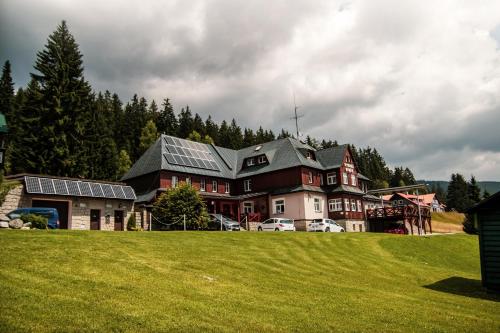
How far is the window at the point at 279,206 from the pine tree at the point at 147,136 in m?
41.3

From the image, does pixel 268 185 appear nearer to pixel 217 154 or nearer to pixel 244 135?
pixel 217 154

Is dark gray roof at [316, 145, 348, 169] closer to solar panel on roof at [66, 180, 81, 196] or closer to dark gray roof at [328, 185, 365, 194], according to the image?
dark gray roof at [328, 185, 365, 194]

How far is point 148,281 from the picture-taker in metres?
12.7

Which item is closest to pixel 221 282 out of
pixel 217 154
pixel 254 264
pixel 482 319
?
pixel 254 264

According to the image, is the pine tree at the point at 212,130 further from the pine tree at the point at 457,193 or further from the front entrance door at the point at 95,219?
the pine tree at the point at 457,193

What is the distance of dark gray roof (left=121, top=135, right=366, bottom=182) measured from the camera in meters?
48.9

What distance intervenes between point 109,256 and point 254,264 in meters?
6.29

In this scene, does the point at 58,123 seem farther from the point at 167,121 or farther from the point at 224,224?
the point at 167,121

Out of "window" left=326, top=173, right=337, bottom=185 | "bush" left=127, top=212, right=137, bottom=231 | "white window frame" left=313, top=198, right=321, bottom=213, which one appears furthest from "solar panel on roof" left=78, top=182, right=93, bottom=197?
"window" left=326, top=173, right=337, bottom=185

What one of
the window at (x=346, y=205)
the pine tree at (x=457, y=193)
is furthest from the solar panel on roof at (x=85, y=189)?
the pine tree at (x=457, y=193)

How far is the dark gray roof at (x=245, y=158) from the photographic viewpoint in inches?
1925

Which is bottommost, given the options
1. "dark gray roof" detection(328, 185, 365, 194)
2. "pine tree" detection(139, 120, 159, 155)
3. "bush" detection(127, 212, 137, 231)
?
"bush" detection(127, 212, 137, 231)

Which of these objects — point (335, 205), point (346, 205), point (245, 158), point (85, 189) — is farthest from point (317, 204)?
point (85, 189)

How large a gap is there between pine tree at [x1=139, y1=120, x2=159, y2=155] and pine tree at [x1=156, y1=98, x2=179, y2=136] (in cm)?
625
